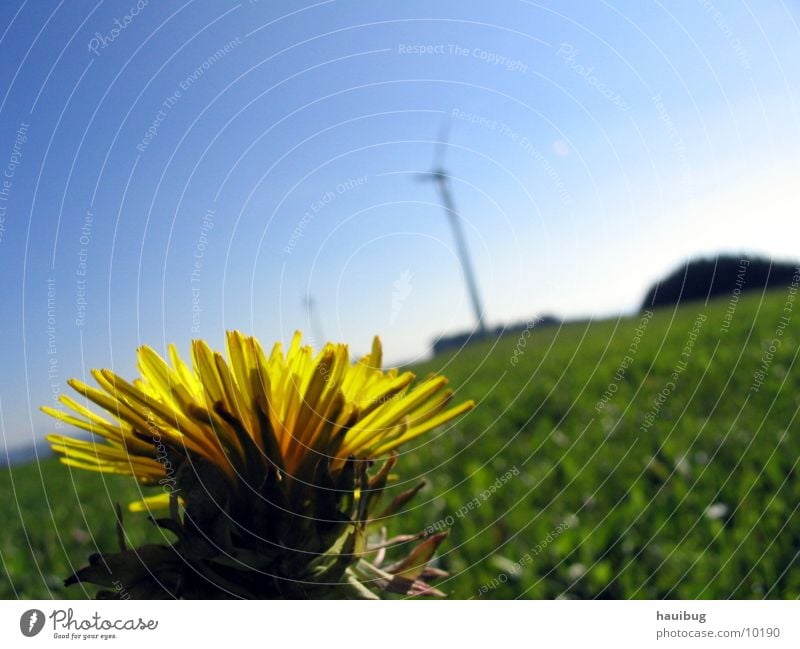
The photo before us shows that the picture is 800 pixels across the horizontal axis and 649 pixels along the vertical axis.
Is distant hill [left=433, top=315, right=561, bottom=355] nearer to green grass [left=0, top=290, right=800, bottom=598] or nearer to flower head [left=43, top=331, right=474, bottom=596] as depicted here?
green grass [left=0, top=290, right=800, bottom=598]

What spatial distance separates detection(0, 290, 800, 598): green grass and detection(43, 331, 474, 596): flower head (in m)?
0.22

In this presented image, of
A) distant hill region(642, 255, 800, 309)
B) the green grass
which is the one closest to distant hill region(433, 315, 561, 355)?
the green grass

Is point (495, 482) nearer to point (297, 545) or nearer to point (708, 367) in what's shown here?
point (708, 367)

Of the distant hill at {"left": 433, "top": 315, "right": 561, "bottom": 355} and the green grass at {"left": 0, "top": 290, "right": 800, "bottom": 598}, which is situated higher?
the distant hill at {"left": 433, "top": 315, "right": 561, "bottom": 355}

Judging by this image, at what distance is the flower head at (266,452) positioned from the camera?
14.9 inches

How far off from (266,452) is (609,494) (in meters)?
1.12

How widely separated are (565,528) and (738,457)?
0.43 metres

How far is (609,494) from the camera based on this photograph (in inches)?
54.2

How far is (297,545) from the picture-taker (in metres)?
0.39

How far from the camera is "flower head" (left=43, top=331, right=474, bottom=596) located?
1.24 ft
